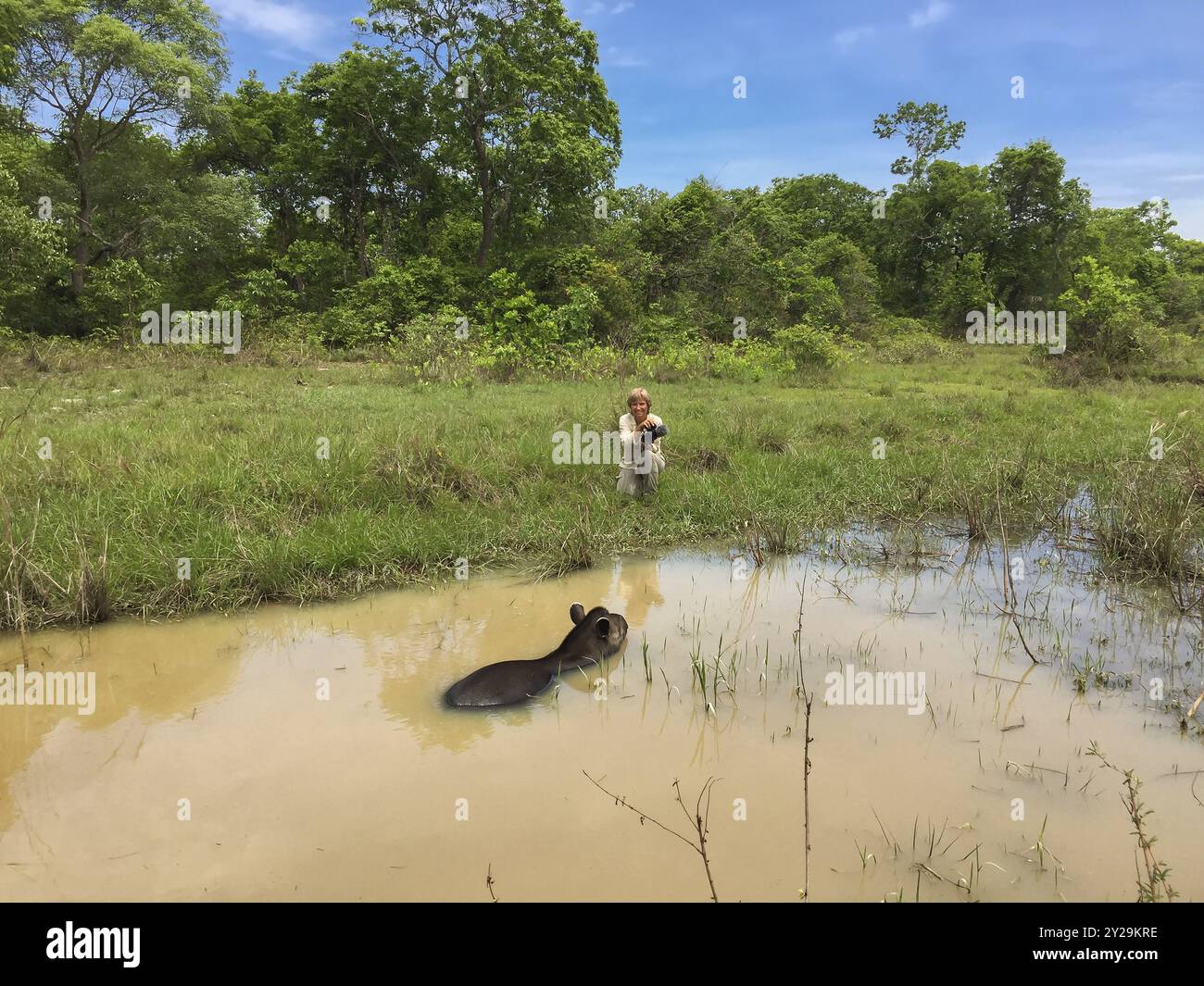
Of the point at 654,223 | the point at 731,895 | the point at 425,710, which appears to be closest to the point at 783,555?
the point at 425,710

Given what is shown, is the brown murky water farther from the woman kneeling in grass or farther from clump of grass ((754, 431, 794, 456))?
clump of grass ((754, 431, 794, 456))

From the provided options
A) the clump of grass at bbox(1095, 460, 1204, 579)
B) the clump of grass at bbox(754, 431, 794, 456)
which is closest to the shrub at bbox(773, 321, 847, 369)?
the clump of grass at bbox(754, 431, 794, 456)

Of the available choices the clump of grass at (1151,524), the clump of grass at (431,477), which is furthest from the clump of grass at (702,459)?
the clump of grass at (1151,524)

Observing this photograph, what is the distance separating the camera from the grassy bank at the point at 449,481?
17.8ft

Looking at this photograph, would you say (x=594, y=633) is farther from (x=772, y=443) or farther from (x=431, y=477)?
(x=772, y=443)

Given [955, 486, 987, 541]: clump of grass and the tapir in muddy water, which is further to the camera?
[955, 486, 987, 541]: clump of grass

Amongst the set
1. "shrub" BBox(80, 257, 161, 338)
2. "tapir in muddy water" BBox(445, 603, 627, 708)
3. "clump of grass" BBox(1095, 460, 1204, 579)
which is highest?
"shrub" BBox(80, 257, 161, 338)

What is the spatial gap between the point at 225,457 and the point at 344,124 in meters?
21.5

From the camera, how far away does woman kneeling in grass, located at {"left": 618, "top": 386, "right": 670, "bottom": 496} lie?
7230mm

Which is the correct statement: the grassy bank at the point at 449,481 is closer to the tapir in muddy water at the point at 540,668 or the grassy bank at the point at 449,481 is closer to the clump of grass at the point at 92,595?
the clump of grass at the point at 92,595

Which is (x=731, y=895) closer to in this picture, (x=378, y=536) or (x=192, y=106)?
(x=378, y=536)

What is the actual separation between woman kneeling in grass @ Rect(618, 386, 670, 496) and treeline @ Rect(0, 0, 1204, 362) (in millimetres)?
9295

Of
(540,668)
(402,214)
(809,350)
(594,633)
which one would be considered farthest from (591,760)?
(402,214)

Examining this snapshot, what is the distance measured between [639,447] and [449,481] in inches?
72.3
